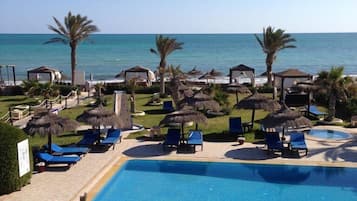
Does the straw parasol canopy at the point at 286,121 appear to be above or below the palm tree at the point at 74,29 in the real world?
below

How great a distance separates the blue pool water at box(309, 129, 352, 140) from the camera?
18.5 meters

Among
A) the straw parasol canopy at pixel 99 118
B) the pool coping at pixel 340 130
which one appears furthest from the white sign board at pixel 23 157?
the pool coping at pixel 340 130

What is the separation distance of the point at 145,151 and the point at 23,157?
5362 millimetres

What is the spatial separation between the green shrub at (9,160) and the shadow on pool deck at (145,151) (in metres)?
4.85

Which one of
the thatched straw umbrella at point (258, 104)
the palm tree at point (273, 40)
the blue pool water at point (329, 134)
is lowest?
the blue pool water at point (329, 134)

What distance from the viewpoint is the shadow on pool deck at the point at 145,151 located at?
52.3 ft

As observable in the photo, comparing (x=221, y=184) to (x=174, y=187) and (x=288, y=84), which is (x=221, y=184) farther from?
(x=288, y=84)

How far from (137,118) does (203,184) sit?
34.3 ft

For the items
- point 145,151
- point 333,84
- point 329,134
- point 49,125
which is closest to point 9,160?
point 49,125

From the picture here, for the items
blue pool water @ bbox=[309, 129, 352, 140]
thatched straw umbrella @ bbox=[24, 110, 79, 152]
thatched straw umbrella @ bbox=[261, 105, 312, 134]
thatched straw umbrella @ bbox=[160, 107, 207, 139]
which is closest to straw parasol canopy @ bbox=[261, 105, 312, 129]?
thatched straw umbrella @ bbox=[261, 105, 312, 134]

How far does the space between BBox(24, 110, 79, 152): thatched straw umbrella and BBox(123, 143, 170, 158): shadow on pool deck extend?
2424 millimetres

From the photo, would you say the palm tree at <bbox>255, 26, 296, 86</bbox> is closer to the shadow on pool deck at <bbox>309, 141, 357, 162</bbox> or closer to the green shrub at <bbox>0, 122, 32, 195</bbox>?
the shadow on pool deck at <bbox>309, 141, 357, 162</bbox>

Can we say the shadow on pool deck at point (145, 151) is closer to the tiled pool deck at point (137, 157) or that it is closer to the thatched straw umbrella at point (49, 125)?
the tiled pool deck at point (137, 157)

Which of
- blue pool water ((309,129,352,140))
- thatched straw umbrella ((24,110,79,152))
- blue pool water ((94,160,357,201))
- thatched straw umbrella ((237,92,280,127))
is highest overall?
thatched straw umbrella ((237,92,280,127))
